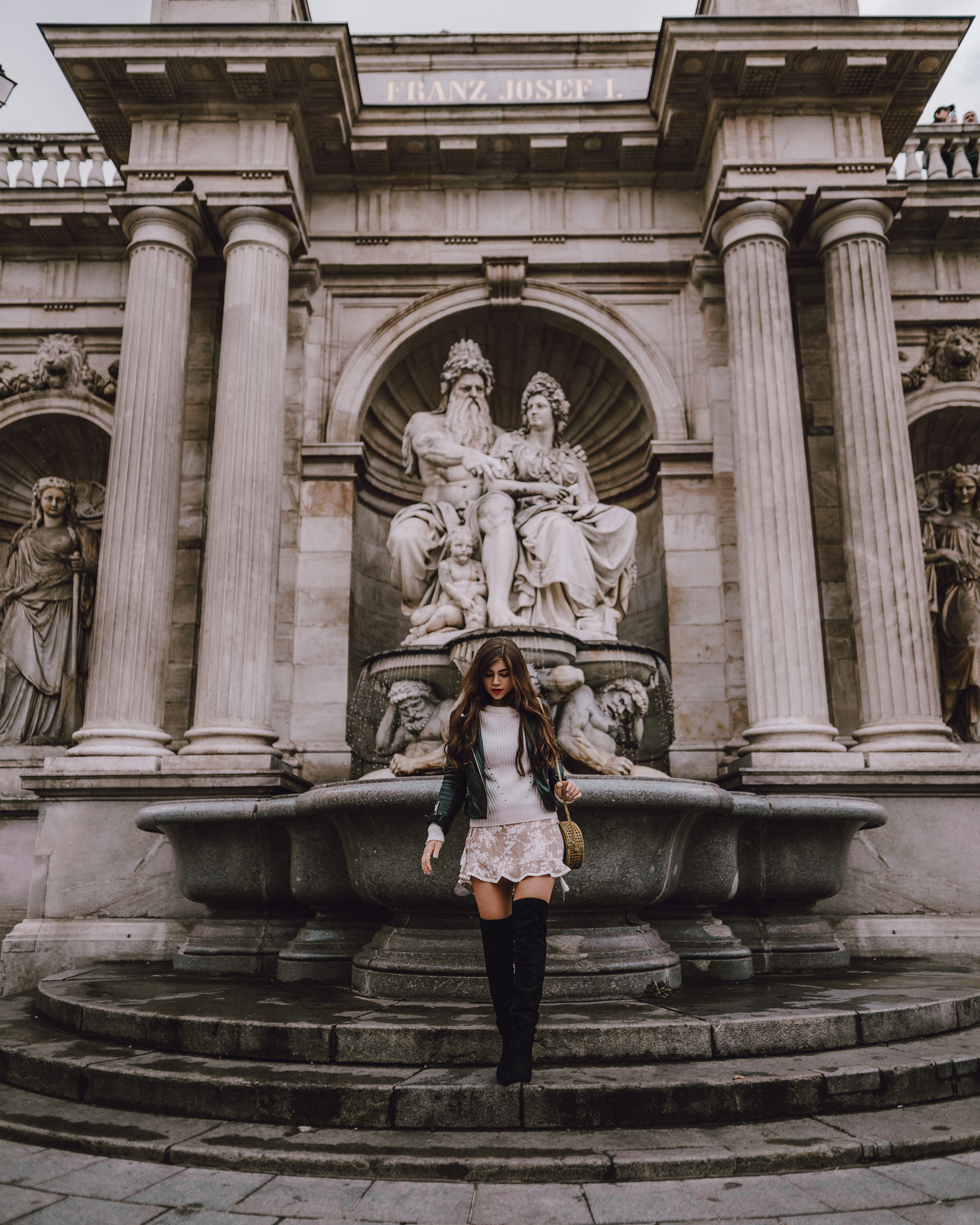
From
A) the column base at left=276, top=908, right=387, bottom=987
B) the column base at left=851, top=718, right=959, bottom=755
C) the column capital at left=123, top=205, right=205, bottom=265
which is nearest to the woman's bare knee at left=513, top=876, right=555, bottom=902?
the column base at left=276, top=908, right=387, bottom=987

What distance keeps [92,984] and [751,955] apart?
155 inches

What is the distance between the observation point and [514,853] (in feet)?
12.0

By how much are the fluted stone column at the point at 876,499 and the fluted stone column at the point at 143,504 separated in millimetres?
6427

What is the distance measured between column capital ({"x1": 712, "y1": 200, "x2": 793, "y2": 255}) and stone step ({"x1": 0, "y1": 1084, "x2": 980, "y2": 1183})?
8.61 m

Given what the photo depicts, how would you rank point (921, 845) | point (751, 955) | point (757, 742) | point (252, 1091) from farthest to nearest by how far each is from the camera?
point (757, 742) → point (921, 845) → point (751, 955) → point (252, 1091)

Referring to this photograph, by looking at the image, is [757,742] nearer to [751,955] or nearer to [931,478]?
[751,955]

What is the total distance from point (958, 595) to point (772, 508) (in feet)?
8.39

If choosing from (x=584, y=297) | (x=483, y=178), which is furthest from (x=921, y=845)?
(x=483, y=178)

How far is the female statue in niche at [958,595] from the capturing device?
10188 mm

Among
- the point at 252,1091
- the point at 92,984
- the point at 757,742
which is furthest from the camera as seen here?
the point at 757,742

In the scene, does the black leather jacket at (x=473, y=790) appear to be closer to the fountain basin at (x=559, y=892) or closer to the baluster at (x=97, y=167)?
the fountain basin at (x=559, y=892)

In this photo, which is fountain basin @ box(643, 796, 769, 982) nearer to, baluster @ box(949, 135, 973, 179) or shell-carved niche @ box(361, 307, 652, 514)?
shell-carved niche @ box(361, 307, 652, 514)

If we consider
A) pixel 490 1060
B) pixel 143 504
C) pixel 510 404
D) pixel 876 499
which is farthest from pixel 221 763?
pixel 876 499

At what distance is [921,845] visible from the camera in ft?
26.9
